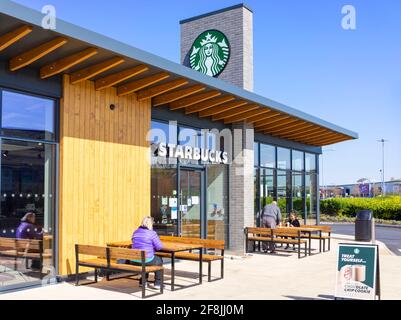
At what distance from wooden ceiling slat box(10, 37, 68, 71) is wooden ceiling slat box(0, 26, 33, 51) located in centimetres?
46

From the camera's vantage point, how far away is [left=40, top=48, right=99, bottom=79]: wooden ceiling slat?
25.6 ft

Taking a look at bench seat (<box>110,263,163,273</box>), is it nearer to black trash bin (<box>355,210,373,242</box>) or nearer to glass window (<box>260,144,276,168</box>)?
glass window (<box>260,144,276,168</box>)

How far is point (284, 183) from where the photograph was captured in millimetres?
16656

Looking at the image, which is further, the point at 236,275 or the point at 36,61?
the point at 236,275

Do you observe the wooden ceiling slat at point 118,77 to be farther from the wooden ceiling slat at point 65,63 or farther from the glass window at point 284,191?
the glass window at point 284,191

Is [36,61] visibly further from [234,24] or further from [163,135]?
[234,24]

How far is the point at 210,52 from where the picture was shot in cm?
1448

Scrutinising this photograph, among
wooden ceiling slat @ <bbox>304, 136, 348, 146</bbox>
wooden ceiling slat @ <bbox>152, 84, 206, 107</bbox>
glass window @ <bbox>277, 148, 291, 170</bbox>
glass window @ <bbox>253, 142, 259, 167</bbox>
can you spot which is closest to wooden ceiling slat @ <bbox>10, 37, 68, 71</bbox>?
wooden ceiling slat @ <bbox>152, 84, 206, 107</bbox>

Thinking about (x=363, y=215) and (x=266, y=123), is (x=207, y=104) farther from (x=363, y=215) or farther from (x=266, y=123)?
(x=363, y=215)

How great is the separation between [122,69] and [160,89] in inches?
47.1

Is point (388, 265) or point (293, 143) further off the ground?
point (293, 143)

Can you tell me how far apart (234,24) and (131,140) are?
5488 mm

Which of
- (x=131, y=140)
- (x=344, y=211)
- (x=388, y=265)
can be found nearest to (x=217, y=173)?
(x=131, y=140)
